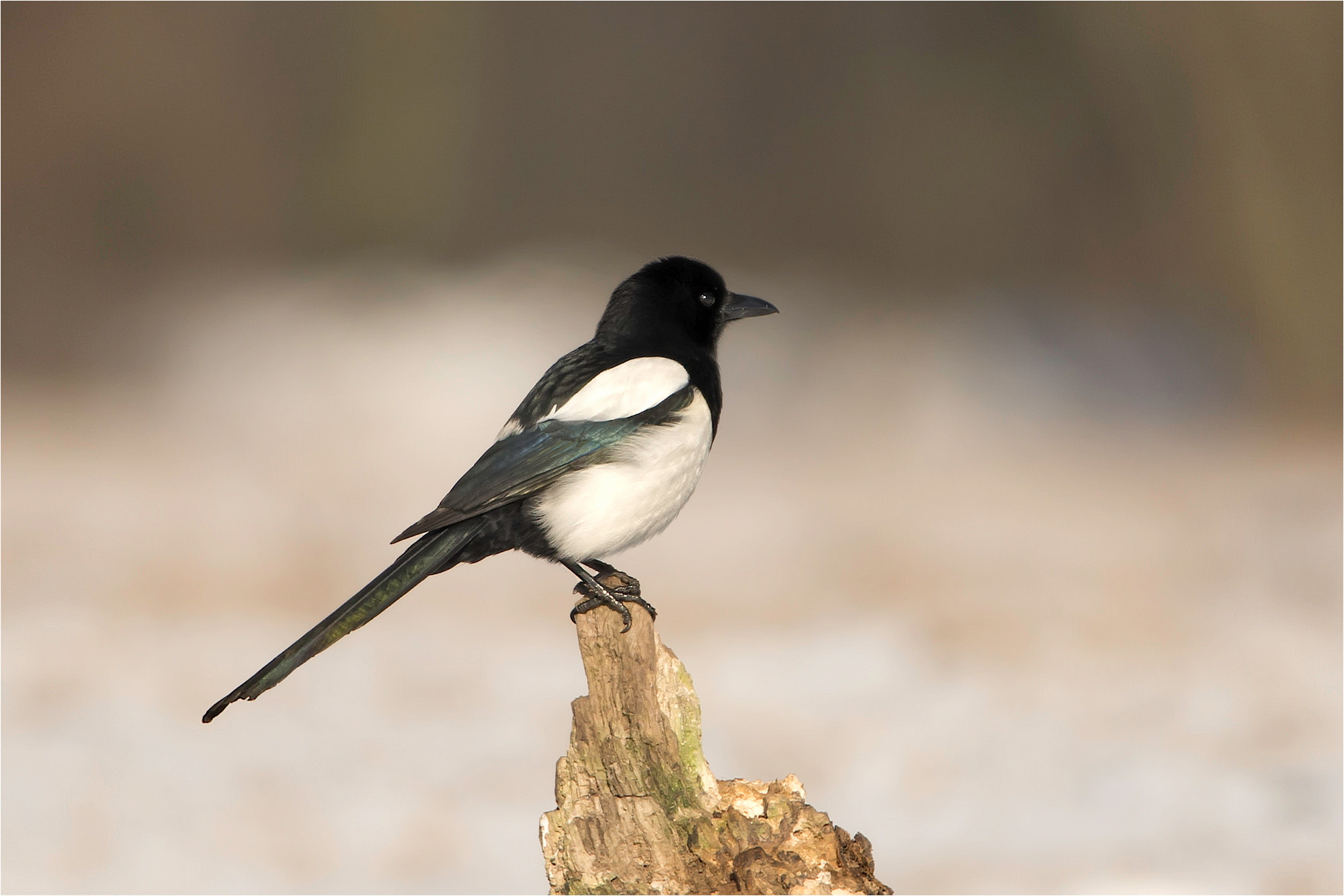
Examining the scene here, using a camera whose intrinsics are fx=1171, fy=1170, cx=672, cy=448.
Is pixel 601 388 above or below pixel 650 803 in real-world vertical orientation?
above

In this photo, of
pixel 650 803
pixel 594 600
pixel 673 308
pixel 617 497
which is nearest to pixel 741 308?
pixel 673 308

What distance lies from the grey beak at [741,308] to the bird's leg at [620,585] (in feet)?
2.68

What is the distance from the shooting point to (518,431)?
9.24 ft

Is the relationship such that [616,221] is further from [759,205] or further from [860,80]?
[860,80]

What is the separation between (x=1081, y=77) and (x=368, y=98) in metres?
4.91

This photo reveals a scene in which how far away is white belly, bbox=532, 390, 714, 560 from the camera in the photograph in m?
2.71

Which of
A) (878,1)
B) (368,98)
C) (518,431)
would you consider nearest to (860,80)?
(878,1)

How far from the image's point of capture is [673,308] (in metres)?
3.18

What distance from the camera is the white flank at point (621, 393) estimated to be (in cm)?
275

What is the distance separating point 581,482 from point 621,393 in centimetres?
23

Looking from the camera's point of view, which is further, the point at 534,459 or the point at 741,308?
the point at 741,308

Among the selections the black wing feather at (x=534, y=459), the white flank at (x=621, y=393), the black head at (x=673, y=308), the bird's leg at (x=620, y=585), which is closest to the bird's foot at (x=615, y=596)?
the bird's leg at (x=620, y=585)

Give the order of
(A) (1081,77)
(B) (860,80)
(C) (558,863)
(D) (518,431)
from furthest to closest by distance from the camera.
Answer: (B) (860,80) → (A) (1081,77) → (D) (518,431) → (C) (558,863)

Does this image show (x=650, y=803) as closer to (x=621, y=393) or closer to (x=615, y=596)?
(x=615, y=596)
